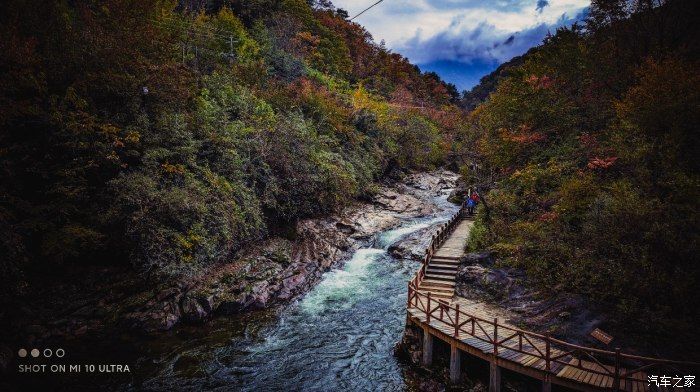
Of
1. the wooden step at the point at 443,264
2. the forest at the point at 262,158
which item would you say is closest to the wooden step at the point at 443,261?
the wooden step at the point at 443,264

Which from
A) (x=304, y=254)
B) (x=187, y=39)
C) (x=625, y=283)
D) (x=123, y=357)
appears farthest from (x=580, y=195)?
(x=187, y=39)

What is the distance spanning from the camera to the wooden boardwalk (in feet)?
29.4

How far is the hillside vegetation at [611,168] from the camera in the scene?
1091cm

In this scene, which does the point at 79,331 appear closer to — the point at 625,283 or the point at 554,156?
the point at 625,283

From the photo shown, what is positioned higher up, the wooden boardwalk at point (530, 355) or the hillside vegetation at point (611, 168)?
the hillside vegetation at point (611, 168)

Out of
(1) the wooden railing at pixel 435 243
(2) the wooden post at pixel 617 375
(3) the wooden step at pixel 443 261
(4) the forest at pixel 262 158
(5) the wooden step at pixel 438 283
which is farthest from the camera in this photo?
(3) the wooden step at pixel 443 261

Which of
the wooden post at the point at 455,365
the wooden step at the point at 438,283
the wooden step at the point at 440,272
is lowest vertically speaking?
the wooden post at the point at 455,365

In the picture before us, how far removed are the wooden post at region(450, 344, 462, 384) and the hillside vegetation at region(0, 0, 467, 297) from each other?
10869 millimetres

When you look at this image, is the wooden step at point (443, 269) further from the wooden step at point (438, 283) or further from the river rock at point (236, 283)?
the river rock at point (236, 283)

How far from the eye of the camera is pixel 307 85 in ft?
104

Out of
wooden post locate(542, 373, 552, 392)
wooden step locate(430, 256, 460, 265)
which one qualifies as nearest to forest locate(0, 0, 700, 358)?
wooden step locate(430, 256, 460, 265)

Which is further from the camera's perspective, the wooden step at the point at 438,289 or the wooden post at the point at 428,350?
the wooden step at the point at 438,289

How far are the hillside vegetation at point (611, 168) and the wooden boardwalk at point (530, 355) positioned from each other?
196cm

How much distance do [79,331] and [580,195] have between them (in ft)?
68.5
